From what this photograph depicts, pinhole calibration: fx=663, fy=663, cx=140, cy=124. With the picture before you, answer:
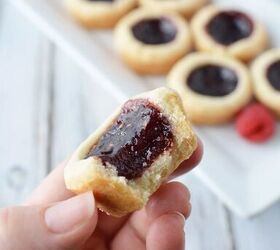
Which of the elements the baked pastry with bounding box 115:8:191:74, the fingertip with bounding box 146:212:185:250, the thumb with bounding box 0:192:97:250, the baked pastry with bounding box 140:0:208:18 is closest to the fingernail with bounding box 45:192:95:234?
the thumb with bounding box 0:192:97:250

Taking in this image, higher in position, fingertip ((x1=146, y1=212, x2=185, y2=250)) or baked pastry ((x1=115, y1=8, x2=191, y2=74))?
fingertip ((x1=146, y1=212, x2=185, y2=250))

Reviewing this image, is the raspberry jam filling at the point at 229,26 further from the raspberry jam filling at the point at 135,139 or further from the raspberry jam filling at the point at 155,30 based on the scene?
the raspberry jam filling at the point at 135,139

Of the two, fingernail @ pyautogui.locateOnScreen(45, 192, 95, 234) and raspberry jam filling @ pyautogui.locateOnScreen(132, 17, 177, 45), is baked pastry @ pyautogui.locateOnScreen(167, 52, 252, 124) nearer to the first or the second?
raspberry jam filling @ pyautogui.locateOnScreen(132, 17, 177, 45)

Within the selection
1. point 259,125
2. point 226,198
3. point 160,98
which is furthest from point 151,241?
point 259,125

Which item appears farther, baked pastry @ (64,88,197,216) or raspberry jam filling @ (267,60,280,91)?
raspberry jam filling @ (267,60,280,91)

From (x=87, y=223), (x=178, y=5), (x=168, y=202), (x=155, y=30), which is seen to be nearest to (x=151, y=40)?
(x=155, y=30)

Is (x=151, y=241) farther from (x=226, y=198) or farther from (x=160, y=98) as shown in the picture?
(x=226, y=198)
